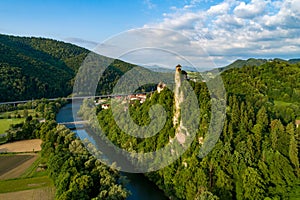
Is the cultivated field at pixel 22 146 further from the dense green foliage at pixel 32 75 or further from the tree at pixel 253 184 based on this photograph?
the dense green foliage at pixel 32 75

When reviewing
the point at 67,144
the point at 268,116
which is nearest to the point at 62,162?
the point at 67,144

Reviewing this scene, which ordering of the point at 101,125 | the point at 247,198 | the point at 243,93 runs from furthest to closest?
the point at 101,125, the point at 243,93, the point at 247,198

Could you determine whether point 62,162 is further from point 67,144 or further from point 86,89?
point 86,89

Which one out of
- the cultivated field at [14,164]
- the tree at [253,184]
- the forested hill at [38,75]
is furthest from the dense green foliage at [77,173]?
the forested hill at [38,75]

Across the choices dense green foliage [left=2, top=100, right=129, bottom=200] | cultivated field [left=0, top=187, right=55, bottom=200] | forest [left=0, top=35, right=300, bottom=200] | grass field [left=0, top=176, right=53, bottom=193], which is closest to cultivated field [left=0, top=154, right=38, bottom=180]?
grass field [left=0, top=176, right=53, bottom=193]

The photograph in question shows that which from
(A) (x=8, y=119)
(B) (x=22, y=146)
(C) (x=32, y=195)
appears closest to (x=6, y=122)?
(A) (x=8, y=119)
